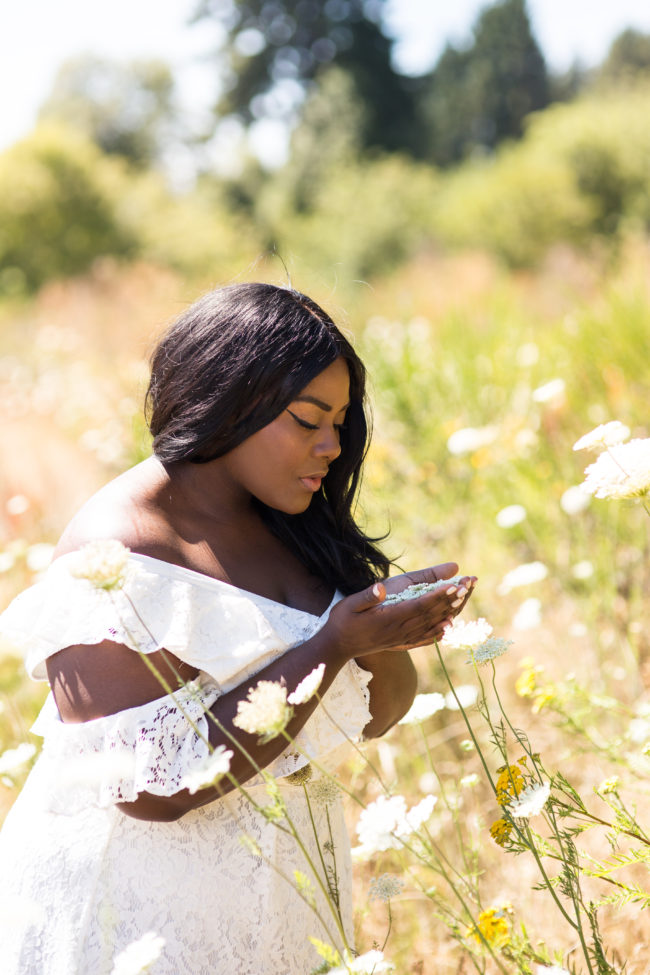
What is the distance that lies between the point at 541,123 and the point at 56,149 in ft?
38.2

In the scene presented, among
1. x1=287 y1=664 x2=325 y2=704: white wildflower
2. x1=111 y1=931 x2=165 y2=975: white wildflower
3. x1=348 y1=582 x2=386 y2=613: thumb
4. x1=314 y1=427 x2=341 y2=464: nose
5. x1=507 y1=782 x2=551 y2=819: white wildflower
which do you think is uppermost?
x1=314 y1=427 x2=341 y2=464: nose

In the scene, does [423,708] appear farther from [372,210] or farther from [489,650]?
[372,210]

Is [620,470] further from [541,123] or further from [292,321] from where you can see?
[541,123]

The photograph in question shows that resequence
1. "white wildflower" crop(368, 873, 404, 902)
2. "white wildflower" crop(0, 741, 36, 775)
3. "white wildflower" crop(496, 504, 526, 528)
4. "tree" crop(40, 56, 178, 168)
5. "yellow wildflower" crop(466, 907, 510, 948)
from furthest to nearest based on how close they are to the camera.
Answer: "tree" crop(40, 56, 178, 168) → "white wildflower" crop(496, 504, 526, 528) → "white wildflower" crop(0, 741, 36, 775) → "white wildflower" crop(368, 873, 404, 902) → "yellow wildflower" crop(466, 907, 510, 948)

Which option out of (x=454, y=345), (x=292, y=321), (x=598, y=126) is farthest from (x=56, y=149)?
(x=292, y=321)

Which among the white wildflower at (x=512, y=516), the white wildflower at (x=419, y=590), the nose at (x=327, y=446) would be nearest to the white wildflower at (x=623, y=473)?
the white wildflower at (x=419, y=590)

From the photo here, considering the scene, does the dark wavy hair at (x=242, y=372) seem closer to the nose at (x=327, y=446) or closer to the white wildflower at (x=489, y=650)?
the nose at (x=327, y=446)

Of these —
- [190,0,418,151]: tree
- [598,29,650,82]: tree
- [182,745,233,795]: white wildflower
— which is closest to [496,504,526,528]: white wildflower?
[182,745,233,795]: white wildflower

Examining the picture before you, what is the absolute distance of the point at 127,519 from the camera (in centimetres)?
138

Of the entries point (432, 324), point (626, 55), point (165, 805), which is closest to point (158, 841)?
point (165, 805)

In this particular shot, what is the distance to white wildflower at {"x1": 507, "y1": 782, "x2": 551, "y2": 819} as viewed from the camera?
1.04 metres

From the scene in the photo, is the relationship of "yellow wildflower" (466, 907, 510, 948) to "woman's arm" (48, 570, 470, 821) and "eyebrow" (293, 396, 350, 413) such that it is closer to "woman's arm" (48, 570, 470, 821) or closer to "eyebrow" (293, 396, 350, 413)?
"woman's arm" (48, 570, 470, 821)

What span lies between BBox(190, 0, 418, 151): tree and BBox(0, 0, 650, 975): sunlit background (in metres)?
0.09

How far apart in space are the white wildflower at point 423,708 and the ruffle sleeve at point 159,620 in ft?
0.80
